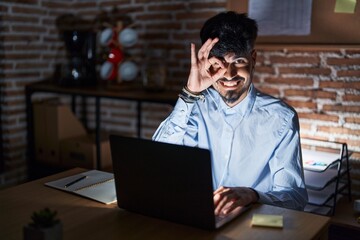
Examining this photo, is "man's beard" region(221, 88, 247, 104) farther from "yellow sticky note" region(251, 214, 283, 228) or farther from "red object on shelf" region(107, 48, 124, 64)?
"red object on shelf" region(107, 48, 124, 64)

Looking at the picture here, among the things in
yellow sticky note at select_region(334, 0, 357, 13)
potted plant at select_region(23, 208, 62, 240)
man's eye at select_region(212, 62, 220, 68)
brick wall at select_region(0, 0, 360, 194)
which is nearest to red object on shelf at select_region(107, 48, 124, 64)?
brick wall at select_region(0, 0, 360, 194)

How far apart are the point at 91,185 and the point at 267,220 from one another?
2.16ft

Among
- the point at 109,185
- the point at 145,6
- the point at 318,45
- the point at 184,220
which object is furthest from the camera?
the point at 145,6

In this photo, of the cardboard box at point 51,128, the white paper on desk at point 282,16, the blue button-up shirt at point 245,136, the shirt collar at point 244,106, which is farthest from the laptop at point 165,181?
the cardboard box at point 51,128

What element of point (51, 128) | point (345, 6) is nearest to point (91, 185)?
point (345, 6)

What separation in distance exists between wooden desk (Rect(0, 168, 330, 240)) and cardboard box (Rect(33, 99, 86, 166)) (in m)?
1.75

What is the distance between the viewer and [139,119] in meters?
3.34

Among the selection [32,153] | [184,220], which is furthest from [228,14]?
[32,153]

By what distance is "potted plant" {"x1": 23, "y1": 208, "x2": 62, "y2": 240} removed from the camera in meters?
1.01

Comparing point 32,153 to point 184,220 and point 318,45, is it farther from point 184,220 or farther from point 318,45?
point 184,220

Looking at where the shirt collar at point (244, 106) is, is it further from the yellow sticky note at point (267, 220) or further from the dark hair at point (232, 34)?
the yellow sticky note at point (267, 220)

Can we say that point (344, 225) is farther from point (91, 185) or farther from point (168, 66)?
point (168, 66)

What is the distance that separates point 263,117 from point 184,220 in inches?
30.1

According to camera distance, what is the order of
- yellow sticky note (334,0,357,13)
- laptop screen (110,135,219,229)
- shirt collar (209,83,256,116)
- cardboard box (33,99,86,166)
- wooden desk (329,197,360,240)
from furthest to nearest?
cardboard box (33,99,86,166) < yellow sticky note (334,0,357,13) < wooden desk (329,197,360,240) < shirt collar (209,83,256,116) < laptop screen (110,135,219,229)
